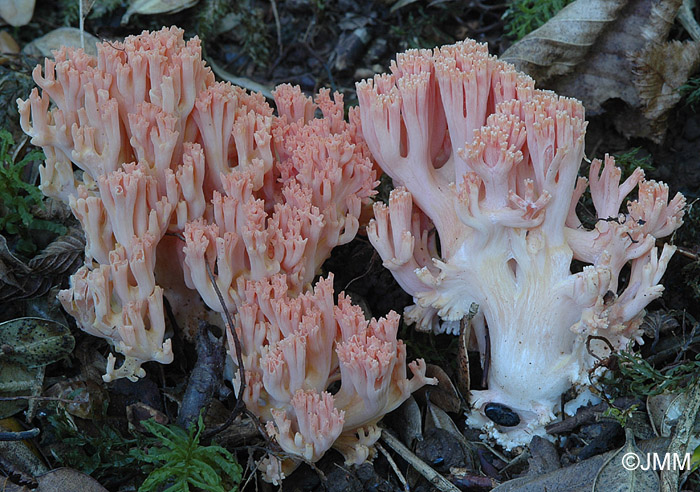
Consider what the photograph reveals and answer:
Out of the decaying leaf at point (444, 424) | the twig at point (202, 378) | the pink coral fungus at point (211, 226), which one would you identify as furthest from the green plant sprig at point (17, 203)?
the decaying leaf at point (444, 424)

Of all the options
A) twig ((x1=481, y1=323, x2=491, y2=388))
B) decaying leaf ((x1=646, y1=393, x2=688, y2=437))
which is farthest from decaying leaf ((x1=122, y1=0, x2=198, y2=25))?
decaying leaf ((x1=646, y1=393, x2=688, y2=437))

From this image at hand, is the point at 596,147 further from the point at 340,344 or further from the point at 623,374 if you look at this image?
the point at 340,344

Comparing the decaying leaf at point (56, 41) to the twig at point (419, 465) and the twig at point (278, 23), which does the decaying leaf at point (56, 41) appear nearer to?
the twig at point (278, 23)

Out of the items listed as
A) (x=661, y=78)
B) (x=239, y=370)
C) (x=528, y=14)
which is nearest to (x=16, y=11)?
(x=239, y=370)

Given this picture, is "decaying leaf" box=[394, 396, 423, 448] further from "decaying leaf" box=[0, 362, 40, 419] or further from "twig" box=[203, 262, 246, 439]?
"decaying leaf" box=[0, 362, 40, 419]

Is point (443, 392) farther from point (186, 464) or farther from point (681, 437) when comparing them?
point (186, 464)
